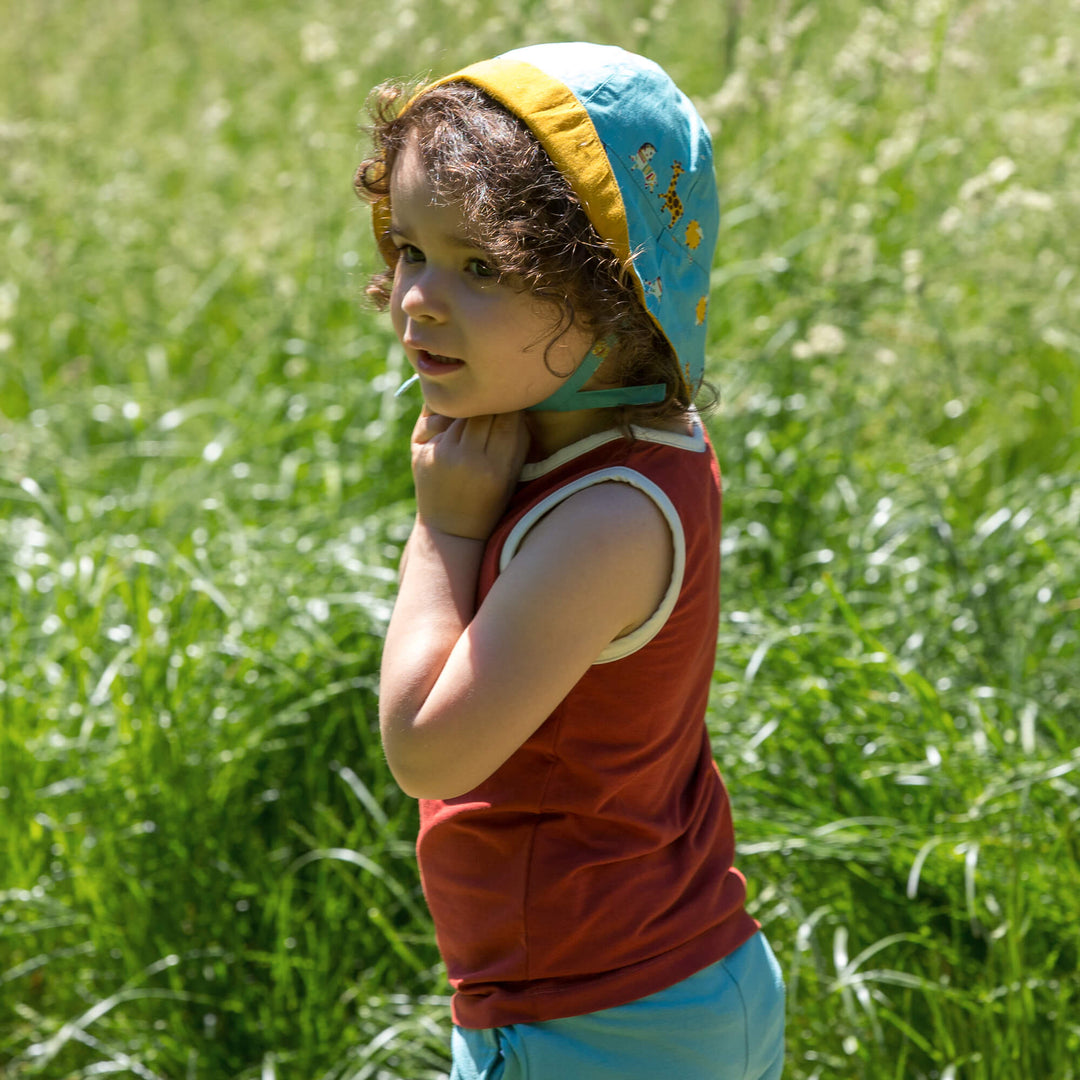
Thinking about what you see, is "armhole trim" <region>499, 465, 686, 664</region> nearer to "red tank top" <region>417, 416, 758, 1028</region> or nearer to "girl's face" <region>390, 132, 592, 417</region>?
"red tank top" <region>417, 416, 758, 1028</region>

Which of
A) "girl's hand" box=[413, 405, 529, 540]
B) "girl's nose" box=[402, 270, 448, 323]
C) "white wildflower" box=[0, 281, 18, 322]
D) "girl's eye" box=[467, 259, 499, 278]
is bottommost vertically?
"white wildflower" box=[0, 281, 18, 322]

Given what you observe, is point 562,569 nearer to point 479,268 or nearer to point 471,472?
point 471,472

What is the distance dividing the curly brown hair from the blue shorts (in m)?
0.62

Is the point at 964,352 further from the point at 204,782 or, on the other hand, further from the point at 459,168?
the point at 459,168

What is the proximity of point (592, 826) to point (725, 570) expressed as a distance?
4.93 ft

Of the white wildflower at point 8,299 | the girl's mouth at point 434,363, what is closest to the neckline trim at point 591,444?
the girl's mouth at point 434,363

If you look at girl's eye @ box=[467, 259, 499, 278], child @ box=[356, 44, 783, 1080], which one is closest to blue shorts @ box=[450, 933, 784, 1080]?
child @ box=[356, 44, 783, 1080]

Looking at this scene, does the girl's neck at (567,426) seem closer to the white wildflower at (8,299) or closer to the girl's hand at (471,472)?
the girl's hand at (471,472)

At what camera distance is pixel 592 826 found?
137cm

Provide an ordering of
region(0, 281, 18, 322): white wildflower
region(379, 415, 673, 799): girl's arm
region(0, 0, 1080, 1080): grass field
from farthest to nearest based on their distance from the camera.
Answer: region(0, 281, 18, 322): white wildflower, region(0, 0, 1080, 1080): grass field, region(379, 415, 673, 799): girl's arm

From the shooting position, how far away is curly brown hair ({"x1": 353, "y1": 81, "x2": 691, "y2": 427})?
49.2 inches

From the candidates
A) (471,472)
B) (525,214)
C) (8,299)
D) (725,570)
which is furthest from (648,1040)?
(8,299)

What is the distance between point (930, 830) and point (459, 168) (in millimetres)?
1395

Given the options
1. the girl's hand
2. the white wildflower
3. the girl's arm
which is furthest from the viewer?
the white wildflower
